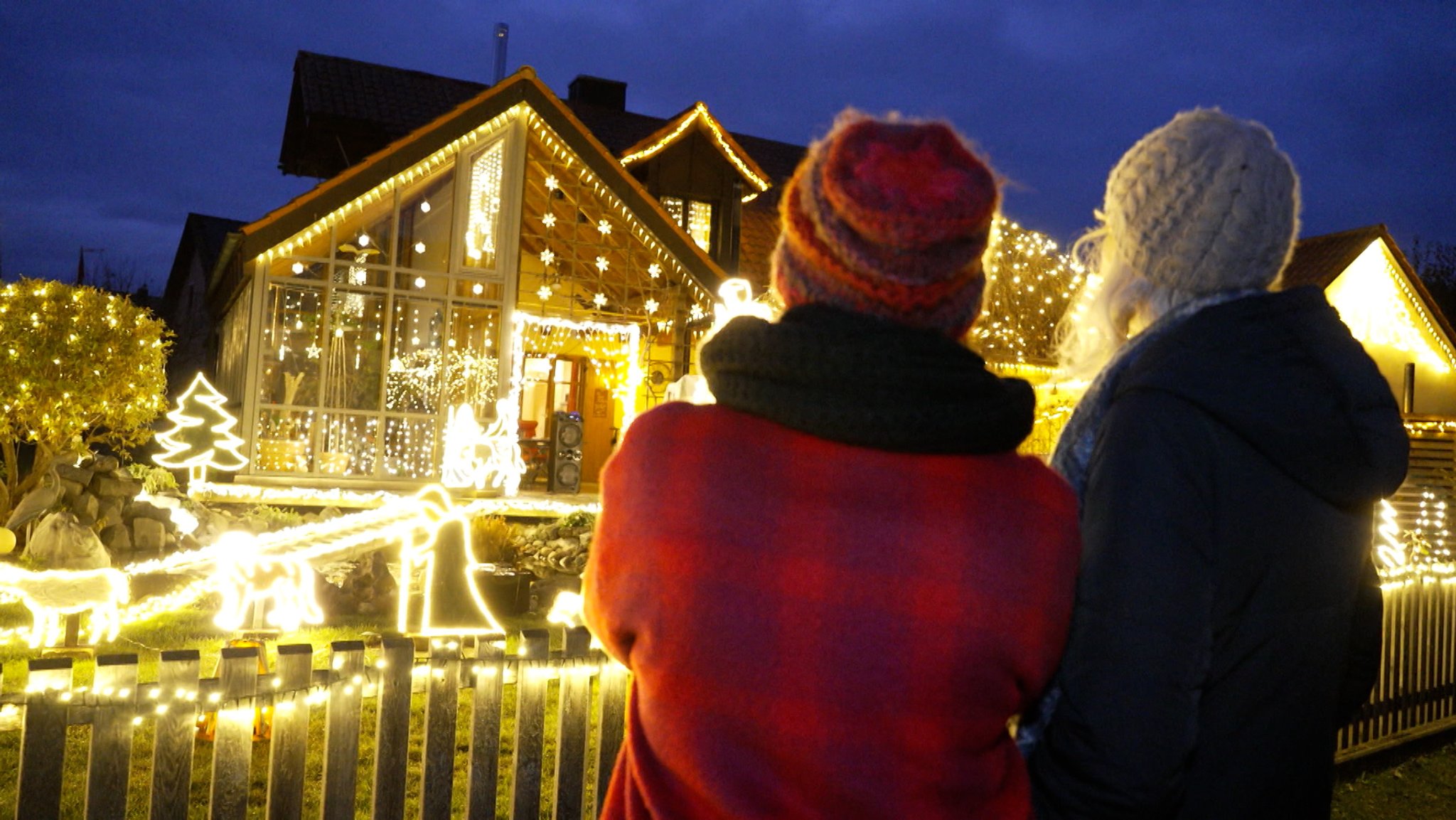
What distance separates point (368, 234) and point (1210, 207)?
1260 centimetres

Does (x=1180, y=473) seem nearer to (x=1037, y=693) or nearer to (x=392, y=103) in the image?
(x=1037, y=693)

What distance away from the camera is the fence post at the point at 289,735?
3129mm

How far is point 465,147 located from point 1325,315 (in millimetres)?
12783

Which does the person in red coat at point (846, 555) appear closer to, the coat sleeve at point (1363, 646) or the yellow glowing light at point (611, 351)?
the coat sleeve at point (1363, 646)

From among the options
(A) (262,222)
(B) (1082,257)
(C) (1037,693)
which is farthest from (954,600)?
(A) (262,222)

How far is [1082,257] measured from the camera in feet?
6.83

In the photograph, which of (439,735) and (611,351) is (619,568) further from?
(611,351)

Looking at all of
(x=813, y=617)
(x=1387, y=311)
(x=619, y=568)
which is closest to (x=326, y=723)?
(x=619, y=568)

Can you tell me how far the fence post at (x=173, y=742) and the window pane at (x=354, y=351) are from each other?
10469mm

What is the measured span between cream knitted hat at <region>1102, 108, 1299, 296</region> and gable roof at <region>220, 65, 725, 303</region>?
1145 cm

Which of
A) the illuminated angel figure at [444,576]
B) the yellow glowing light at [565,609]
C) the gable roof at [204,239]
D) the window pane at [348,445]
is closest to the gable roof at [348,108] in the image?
the window pane at [348,445]

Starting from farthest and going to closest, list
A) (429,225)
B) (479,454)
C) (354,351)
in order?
(429,225) → (479,454) → (354,351)

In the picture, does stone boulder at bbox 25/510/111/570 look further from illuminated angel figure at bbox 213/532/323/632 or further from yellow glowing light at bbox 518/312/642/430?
yellow glowing light at bbox 518/312/642/430

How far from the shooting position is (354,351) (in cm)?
1301
